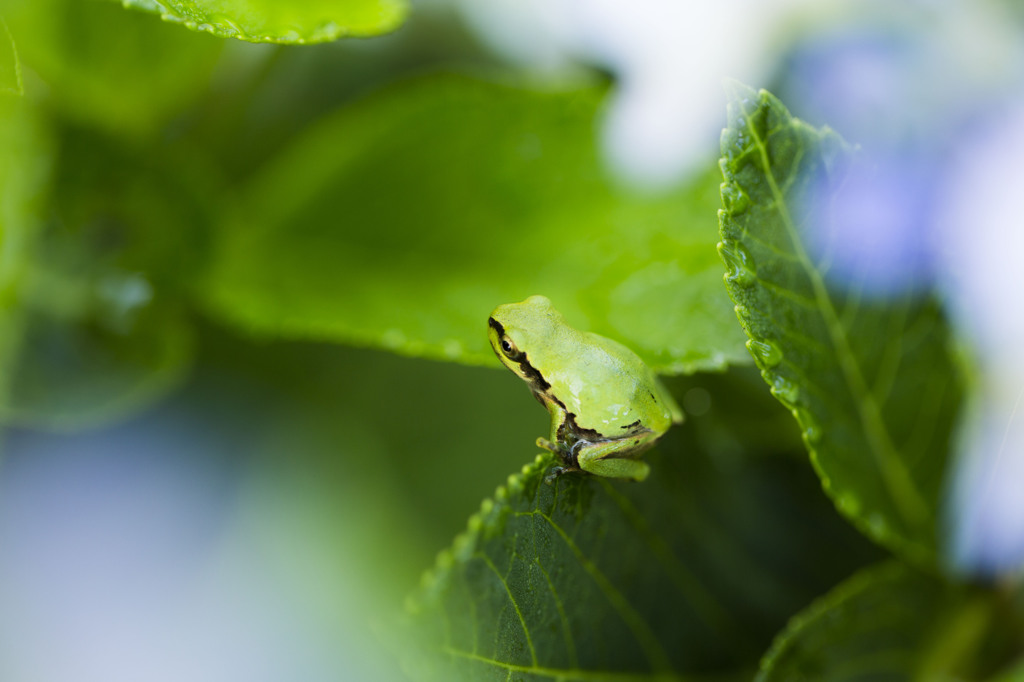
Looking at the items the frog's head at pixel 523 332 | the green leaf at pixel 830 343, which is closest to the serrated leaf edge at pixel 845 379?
the green leaf at pixel 830 343

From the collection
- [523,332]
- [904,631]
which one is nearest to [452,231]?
[523,332]

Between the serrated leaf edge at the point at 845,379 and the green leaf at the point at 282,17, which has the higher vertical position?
the green leaf at the point at 282,17

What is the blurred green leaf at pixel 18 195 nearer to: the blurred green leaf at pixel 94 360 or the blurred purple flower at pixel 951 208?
the blurred green leaf at pixel 94 360

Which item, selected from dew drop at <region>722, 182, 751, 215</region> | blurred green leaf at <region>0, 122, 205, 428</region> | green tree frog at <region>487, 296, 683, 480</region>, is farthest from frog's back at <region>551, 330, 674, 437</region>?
blurred green leaf at <region>0, 122, 205, 428</region>

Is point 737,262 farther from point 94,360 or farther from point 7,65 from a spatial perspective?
point 94,360

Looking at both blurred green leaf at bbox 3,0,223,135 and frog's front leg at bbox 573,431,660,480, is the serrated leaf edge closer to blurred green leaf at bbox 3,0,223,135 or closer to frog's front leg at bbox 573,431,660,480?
frog's front leg at bbox 573,431,660,480

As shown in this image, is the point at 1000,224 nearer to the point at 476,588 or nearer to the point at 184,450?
the point at 476,588

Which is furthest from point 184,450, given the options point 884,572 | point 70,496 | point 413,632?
point 884,572
